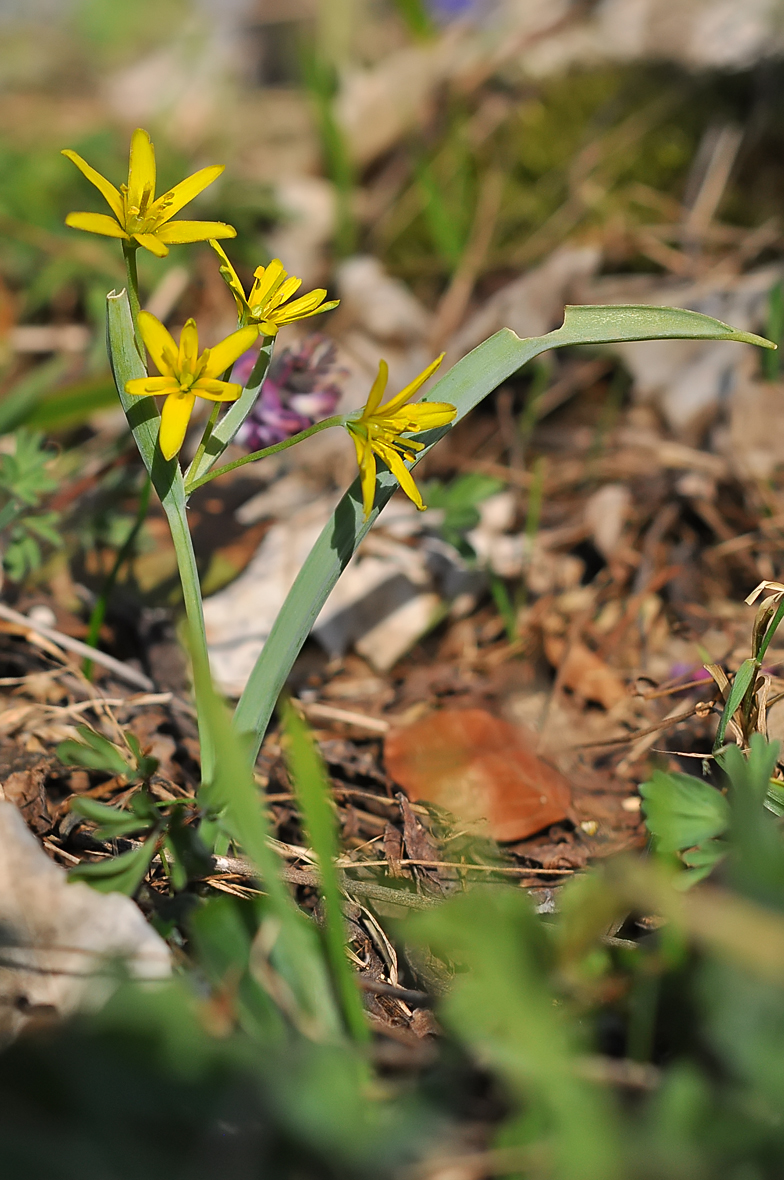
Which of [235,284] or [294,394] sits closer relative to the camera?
[235,284]

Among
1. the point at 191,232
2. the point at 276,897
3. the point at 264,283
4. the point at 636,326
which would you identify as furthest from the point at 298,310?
the point at 276,897

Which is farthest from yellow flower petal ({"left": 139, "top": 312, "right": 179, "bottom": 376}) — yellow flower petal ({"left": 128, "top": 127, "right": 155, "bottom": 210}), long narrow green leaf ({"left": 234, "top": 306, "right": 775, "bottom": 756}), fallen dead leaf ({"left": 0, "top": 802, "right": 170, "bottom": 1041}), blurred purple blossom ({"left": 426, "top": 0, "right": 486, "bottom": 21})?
blurred purple blossom ({"left": 426, "top": 0, "right": 486, "bottom": 21})

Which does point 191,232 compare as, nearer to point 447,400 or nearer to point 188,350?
point 188,350

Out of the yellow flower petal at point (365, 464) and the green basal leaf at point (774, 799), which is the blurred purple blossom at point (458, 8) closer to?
the yellow flower petal at point (365, 464)

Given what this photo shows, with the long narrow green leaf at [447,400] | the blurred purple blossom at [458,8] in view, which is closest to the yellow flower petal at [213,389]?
the long narrow green leaf at [447,400]

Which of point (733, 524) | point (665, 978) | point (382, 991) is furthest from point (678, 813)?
point (733, 524)
